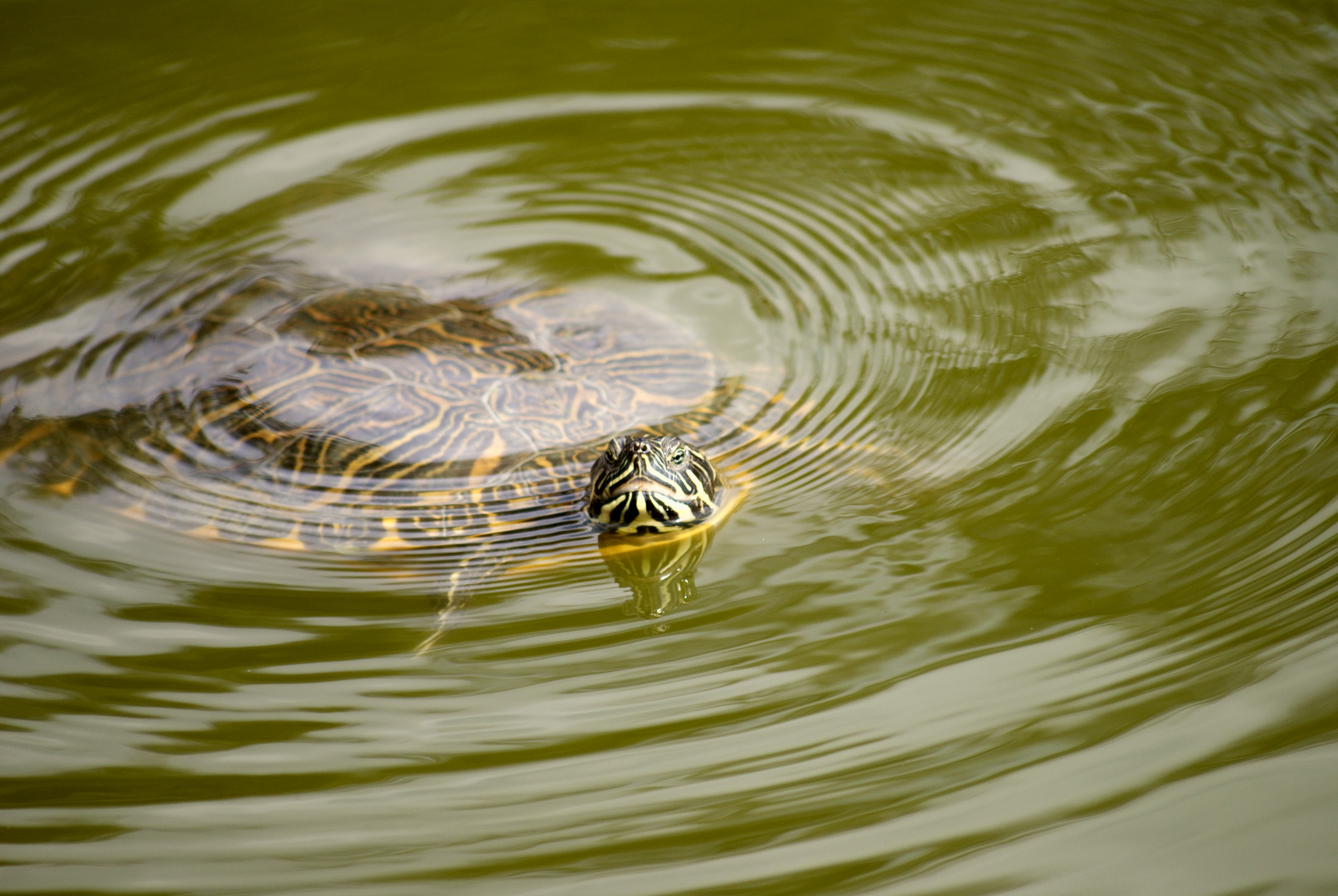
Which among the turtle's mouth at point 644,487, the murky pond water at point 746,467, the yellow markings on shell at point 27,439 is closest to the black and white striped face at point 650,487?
the turtle's mouth at point 644,487

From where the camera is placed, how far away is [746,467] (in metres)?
3.40

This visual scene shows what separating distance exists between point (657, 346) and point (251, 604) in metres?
1.68

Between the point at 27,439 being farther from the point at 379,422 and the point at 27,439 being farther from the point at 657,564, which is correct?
the point at 657,564

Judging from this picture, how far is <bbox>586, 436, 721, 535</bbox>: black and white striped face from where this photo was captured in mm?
3040

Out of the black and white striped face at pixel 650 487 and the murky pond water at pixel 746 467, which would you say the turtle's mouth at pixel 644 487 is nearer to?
the black and white striped face at pixel 650 487

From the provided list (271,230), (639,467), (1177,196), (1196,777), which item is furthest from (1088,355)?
(271,230)

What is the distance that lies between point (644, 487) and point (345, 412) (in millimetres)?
1036

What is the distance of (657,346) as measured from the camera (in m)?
3.90

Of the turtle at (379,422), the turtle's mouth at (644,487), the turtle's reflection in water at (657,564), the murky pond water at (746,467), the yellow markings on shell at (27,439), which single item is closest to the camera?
the murky pond water at (746,467)

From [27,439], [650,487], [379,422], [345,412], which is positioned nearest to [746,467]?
[650,487]

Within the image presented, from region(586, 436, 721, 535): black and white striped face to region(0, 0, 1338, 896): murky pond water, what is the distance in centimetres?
14

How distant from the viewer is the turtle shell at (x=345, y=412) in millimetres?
3230

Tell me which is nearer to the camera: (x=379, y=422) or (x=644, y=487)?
(x=644, y=487)

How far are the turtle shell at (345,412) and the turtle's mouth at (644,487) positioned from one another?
0.29 metres
